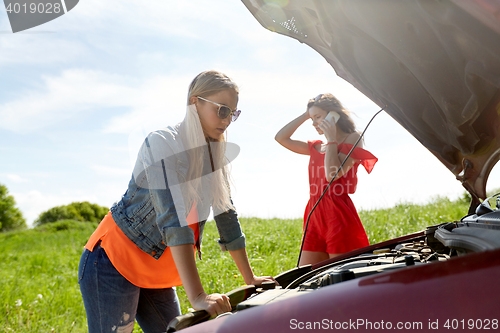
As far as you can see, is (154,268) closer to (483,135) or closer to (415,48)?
(415,48)

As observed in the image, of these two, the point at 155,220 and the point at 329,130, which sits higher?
the point at 329,130

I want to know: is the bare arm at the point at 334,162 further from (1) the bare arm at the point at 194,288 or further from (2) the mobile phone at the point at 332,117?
(1) the bare arm at the point at 194,288

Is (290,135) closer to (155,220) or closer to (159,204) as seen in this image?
(155,220)

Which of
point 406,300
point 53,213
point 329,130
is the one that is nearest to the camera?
point 406,300

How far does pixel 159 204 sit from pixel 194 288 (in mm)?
370

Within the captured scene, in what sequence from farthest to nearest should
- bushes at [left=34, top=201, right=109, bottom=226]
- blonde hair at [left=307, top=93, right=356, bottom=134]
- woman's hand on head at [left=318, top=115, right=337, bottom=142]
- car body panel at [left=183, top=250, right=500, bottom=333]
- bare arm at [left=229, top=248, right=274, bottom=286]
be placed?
bushes at [left=34, top=201, right=109, bottom=226] < blonde hair at [left=307, top=93, right=356, bottom=134] < woman's hand on head at [left=318, top=115, right=337, bottom=142] < bare arm at [left=229, top=248, right=274, bottom=286] < car body panel at [left=183, top=250, right=500, bottom=333]

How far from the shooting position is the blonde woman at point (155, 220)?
153 centimetres

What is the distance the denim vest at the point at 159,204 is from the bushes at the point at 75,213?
35.6 m

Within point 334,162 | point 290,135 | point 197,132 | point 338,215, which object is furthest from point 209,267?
point 197,132

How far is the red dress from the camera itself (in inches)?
105

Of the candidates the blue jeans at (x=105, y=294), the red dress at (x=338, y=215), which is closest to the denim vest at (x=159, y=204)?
the blue jeans at (x=105, y=294)

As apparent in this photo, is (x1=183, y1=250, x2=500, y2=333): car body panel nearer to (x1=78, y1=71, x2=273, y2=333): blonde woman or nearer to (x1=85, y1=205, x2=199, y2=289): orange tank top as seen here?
(x1=78, y1=71, x2=273, y2=333): blonde woman

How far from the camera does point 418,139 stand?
177 cm

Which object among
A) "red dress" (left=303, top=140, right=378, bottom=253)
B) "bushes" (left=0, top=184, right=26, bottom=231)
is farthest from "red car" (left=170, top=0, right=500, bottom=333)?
"bushes" (left=0, top=184, right=26, bottom=231)
